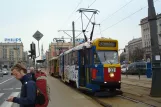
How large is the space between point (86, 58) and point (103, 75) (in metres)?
2.64

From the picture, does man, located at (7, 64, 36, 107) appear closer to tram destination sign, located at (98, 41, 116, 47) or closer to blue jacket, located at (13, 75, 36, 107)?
blue jacket, located at (13, 75, 36, 107)

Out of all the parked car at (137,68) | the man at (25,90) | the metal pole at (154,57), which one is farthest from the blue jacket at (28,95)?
the parked car at (137,68)

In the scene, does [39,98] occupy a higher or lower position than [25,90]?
lower

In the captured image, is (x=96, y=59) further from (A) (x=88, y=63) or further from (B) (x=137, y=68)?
(B) (x=137, y=68)

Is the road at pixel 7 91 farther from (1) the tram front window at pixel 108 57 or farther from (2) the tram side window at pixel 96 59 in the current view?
(1) the tram front window at pixel 108 57

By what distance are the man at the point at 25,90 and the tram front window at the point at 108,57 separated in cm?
1125

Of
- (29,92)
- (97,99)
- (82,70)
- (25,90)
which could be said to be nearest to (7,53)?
(82,70)

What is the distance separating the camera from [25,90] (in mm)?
4391

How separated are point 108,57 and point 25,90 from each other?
11.8 m

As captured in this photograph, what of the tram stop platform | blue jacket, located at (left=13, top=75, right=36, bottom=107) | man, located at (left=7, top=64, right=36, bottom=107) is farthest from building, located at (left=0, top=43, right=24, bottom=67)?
blue jacket, located at (left=13, top=75, right=36, bottom=107)

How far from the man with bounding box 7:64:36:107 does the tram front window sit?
443 inches

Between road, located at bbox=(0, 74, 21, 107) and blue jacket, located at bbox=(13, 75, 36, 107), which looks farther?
road, located at bbox=(0, 74, 21, 107)

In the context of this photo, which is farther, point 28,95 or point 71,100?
point 71,100

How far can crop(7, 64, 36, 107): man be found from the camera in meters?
4.29
